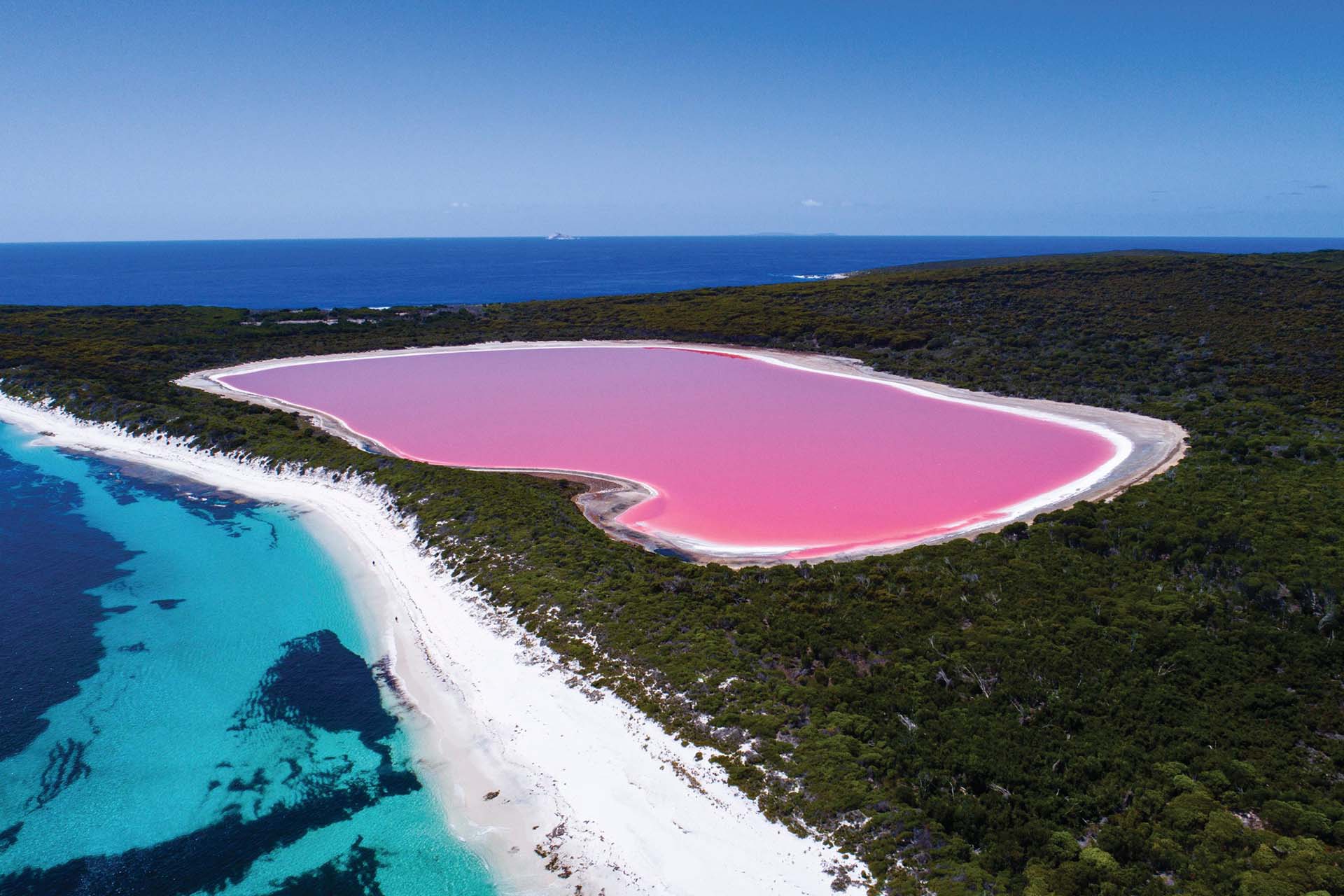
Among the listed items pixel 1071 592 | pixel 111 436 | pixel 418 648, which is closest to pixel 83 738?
pixel 418 648

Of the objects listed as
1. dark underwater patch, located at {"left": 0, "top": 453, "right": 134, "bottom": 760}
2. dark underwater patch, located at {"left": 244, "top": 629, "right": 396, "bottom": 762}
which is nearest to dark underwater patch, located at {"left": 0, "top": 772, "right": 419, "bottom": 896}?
dark underwater patch, located at {"left": 244, "top": 629, "right": 396, "bottom": 762}

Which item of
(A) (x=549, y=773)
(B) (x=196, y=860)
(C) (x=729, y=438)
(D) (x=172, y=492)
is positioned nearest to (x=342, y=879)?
(B) (x=196, y=860)

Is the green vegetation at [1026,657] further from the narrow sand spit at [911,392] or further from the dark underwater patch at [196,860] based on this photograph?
the dark underwater patch at [196,860]

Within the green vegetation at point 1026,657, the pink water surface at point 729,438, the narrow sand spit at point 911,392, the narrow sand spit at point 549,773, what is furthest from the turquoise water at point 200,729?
the pink water surface at point 729,438

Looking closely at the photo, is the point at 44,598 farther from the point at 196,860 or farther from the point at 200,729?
the point at 196,860

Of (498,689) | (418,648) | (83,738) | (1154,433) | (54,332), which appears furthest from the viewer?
(54,332)

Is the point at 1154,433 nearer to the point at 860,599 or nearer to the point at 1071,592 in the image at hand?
the point at 1071,592
